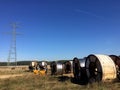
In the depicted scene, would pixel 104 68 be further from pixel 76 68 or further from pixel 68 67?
pixel 68 67

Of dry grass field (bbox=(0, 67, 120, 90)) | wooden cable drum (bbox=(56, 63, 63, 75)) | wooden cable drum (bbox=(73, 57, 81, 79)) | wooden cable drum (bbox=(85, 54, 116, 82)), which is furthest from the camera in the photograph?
wooden cable drum (bbox=(56, 63, 63, 75))

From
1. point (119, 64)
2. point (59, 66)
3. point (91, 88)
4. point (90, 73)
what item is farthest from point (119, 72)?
point (59, 66)

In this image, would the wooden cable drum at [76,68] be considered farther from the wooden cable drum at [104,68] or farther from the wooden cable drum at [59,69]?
the wooden cable drum at [59,69]

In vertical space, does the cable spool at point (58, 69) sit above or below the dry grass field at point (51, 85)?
above

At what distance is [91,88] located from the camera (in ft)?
48.7

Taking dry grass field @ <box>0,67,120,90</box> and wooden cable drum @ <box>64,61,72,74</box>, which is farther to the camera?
wooden cable drum @ <box>64,61,72,74</box>

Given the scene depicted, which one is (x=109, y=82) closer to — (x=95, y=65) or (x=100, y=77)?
(x=100, y=77)

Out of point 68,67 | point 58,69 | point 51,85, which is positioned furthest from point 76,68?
point 68,67

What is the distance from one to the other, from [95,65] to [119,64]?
2380 millimetres

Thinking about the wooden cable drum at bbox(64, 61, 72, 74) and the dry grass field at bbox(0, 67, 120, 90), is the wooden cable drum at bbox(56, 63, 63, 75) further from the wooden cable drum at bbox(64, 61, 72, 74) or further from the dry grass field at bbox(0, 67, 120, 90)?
the dry grass field at bbox(0, 67, 120, 90)

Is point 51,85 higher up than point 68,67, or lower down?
lower down

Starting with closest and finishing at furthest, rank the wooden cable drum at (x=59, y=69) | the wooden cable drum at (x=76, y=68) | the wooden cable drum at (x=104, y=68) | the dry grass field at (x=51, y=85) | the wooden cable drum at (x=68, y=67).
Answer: the dry grass field at (x=51, y=85), the wooden cable drum at (x=104, y=68), the wooden cable drum at (x=76, y=68), the wooden cable drum at (x=59, y=69), the wooden cable drum at (x=68, y=67)

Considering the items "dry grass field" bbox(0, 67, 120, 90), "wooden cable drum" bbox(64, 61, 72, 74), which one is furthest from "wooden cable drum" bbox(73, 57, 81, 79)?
"wooden cable drum" bbox(64, 61, 72, 74)

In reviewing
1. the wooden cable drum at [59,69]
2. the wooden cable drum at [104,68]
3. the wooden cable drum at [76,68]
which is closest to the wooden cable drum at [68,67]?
the wooden cable drum at [59,69]
